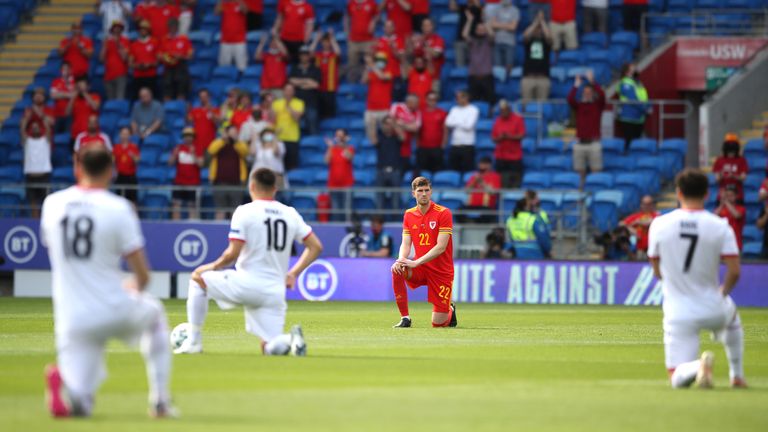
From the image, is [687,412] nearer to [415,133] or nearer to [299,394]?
[299,394]

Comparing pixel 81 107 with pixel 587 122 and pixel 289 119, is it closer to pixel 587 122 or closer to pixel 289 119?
pixel 289 119

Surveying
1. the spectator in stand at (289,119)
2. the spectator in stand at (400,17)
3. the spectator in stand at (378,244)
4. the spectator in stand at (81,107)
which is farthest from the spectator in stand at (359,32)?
the spectator in stand at (81,107)

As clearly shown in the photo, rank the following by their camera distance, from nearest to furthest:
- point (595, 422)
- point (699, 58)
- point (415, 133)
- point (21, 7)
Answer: point (595, 422) < point (415, 133) < point (699, 58) < point (21, 7)

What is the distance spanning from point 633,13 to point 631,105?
11.6ft

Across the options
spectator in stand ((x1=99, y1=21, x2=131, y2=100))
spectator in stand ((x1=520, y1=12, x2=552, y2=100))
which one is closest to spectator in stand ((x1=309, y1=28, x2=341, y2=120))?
spectator in stand ((x1=520, y1=12, x2=552, y2=100))

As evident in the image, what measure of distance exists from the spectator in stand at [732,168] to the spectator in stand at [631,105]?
3.19 m

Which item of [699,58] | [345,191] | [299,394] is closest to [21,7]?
[345,191]

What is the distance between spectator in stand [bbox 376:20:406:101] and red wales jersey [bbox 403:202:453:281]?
13271mm

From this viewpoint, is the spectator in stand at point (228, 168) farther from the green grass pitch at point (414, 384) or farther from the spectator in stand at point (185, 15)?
the green grass pitch at point (414, 384)

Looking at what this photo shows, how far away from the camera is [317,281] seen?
2897cm

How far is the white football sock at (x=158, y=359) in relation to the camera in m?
9.28

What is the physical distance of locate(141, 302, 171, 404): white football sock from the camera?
365 inches

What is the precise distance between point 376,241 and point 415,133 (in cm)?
323

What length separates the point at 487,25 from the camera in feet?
106
